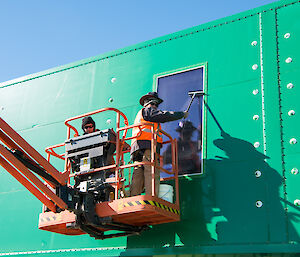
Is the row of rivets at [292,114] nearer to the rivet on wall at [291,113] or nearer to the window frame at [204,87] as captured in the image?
the rivet on wall at [291,113]

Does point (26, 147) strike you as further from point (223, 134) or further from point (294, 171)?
point (294, 171)

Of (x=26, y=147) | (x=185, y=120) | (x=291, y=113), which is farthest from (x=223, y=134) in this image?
(x=26, y=147)

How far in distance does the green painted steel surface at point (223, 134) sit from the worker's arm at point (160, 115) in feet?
2.89

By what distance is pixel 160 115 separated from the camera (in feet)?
24.7

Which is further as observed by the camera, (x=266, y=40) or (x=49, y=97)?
(x=49, y=97)

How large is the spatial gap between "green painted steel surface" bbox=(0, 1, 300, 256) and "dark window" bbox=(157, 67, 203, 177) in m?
0.17

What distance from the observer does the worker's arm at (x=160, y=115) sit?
7.52 meters

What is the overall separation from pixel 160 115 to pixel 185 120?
42.1 inches

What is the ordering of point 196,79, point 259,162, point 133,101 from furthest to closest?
point 133,101
point 196,79
point 259,162

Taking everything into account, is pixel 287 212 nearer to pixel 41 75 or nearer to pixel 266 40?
pixel 266 40

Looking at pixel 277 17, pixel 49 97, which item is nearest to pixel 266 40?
pixel 277 17

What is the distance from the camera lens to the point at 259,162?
7.43 meters

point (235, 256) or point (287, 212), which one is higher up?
point (287, 212)

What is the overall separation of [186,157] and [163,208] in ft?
4.28
